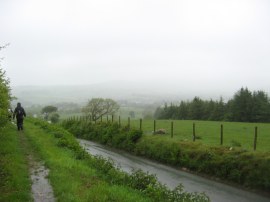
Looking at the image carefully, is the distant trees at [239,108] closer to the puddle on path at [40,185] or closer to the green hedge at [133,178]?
the green hedge at [133,178]

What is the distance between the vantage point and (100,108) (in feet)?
400

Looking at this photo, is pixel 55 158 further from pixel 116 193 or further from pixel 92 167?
pixel 116 193

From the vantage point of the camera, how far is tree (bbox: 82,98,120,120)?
11871 centimetres

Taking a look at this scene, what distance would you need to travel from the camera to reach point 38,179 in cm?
1544

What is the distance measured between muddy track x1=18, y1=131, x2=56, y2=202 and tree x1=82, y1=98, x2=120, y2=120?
95.9 metres

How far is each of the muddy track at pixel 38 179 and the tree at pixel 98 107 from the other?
95.9m

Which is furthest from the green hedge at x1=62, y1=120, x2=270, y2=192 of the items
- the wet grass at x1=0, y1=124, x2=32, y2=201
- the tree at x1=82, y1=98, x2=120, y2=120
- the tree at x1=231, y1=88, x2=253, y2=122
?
the tree at x1=82, y1=98, x2=120, y2=120

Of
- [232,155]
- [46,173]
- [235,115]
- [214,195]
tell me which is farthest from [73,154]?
[235,115]

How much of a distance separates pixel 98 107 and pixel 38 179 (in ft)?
348

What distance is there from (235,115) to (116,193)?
7150 centimetres

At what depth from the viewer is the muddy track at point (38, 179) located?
12.8m

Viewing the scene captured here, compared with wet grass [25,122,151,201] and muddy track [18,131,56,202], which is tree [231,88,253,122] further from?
wet grass [25,122,151,201]

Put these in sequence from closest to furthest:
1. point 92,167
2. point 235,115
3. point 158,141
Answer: point 92,167, point 158,141, point 235,115

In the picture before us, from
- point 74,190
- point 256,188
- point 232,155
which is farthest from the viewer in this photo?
point 232,155
